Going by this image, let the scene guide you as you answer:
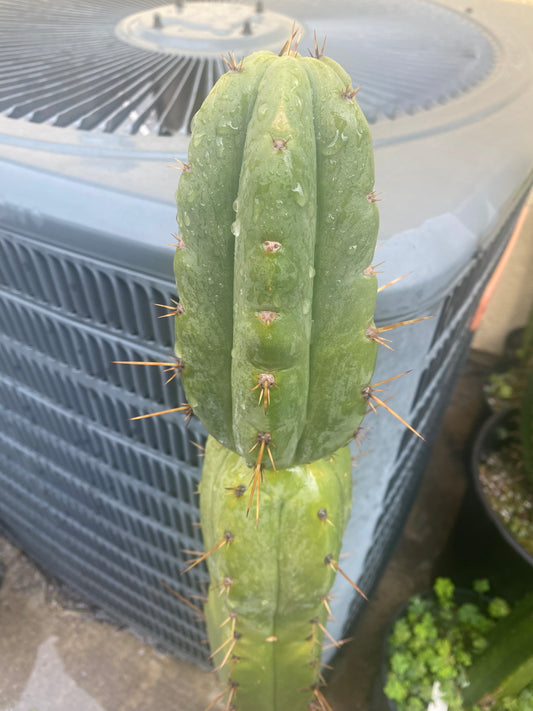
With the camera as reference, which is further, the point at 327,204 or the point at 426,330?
the point at 426,330

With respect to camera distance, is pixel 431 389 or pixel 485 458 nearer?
pixel 431 389

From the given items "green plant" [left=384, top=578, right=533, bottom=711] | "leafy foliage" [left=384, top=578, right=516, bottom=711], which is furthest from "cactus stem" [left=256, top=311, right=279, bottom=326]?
"leafy foliage" [left=384, top=578, right=516, bottom=711]

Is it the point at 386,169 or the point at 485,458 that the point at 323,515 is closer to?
the point at 386,169

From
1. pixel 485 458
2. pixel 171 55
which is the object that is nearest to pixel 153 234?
pixel 171 55

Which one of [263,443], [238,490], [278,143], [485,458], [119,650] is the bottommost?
[119,650]

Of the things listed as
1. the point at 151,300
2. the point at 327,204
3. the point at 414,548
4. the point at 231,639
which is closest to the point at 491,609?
the point at 414,548

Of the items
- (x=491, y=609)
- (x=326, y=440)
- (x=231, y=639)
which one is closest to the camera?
(x=326, y=440)

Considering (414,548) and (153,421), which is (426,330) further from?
(414,548)
